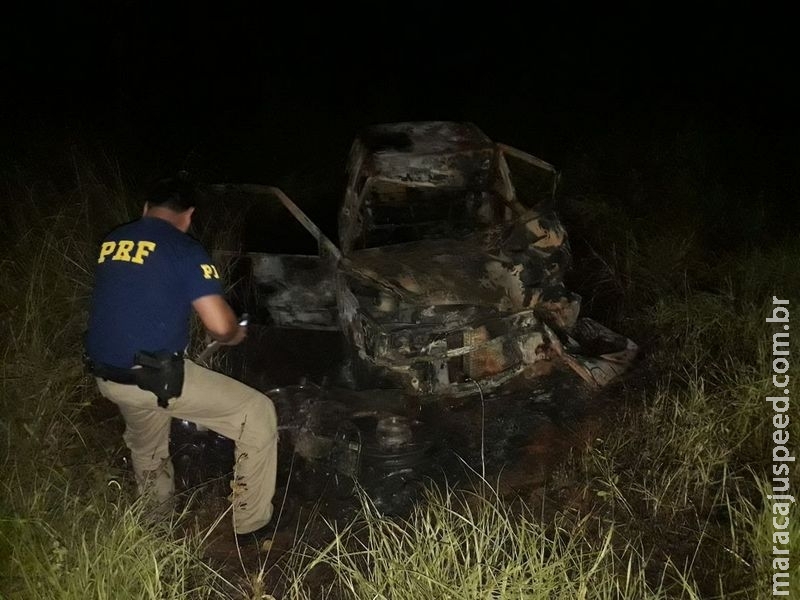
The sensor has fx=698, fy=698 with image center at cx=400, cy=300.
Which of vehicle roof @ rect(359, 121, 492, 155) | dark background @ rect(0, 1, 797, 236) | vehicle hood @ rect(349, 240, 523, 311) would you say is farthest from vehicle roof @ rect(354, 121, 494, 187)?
dark background @ rect(0, 1, 797, 236)

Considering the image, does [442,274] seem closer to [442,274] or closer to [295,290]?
[442,274]

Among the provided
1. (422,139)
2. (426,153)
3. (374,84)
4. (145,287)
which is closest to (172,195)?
(145,287)

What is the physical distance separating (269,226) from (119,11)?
9.76 metres

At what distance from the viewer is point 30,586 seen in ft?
7.70

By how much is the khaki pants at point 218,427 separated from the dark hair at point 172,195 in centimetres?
67

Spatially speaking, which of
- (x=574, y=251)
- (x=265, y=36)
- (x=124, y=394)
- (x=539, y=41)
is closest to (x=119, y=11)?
(x=265, y=36)

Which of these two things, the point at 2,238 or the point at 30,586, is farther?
the point at 2,238

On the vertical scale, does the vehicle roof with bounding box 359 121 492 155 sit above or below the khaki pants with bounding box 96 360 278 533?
above

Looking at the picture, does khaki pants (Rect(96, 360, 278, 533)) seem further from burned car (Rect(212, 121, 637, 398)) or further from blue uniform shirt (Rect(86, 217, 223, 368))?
burned car (Rect(212, 121, 637, 398))

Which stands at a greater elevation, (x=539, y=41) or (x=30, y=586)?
(x=539, y=41)

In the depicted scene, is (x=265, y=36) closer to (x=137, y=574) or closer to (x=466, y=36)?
(x=466, y=36)

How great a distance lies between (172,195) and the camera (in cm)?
295

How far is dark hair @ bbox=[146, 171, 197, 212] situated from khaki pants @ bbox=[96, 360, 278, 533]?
0.67 meters

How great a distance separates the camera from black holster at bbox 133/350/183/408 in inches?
113
